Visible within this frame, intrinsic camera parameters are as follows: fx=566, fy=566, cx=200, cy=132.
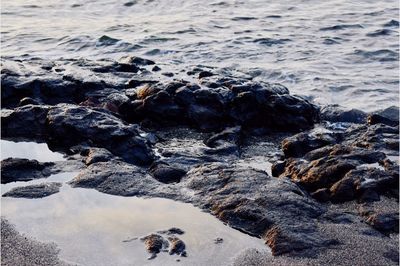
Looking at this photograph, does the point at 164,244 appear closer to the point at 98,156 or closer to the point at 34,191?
the point at 34,191

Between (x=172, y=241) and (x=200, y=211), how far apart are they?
2.82 ft

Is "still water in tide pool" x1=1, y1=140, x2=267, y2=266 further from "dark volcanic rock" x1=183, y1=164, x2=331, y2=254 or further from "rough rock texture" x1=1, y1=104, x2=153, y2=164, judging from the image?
"rough rock texture" x1=1, y1=104, x2=153, y2=164

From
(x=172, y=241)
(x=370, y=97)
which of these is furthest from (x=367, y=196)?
(x=370, y=97)

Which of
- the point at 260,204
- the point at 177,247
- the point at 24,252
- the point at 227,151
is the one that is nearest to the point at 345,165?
the point at 260,204

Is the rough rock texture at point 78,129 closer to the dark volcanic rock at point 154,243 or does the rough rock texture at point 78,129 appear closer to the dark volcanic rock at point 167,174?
the dark volcanic rock at point 167,174

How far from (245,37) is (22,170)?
455 inches

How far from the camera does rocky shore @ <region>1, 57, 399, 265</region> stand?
6605 mm

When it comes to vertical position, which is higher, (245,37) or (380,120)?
(380,120)

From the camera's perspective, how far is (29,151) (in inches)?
365

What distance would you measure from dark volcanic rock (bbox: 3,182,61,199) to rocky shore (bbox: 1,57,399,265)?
0.08ft

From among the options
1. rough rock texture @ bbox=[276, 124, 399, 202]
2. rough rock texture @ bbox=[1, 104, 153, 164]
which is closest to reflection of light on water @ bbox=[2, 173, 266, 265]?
rough rock texture @ bbox=[1, 104, 153, 164]

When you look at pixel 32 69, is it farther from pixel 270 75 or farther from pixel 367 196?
pixel 367 196

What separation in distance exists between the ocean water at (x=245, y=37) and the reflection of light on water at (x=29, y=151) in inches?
239

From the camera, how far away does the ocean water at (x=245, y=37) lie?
14.2m
